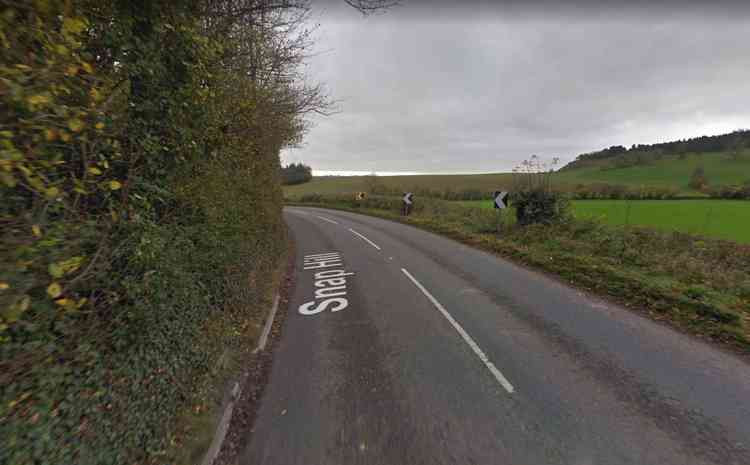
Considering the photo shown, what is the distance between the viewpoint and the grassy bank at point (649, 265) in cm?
494

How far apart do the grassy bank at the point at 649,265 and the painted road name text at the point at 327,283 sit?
561cm

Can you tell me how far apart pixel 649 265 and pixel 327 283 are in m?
8.58

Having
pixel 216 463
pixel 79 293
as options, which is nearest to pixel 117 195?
pixel 79 293

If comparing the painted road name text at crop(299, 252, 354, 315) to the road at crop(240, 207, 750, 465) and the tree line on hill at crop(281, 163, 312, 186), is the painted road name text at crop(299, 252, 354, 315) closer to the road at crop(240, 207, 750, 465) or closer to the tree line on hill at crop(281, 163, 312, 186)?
the road at crop(240, 207, 750, 465)

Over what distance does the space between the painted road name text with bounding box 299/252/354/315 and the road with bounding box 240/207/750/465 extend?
86 mm

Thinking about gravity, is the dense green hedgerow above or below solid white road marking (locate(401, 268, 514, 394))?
above

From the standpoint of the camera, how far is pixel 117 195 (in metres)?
2.42

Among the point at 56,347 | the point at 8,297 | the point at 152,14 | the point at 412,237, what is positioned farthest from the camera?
the point at 412,237

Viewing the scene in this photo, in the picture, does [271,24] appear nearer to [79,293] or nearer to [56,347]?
[79,293]

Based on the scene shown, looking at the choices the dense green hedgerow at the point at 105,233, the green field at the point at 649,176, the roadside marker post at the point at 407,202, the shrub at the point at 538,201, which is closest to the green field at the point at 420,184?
the green field at the point at 649,176

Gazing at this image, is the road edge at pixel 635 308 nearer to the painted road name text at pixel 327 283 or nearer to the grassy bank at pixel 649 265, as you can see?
the grassy bank at pixel 649 265

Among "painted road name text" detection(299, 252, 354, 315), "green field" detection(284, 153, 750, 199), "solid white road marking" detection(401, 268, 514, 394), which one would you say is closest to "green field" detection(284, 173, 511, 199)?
"green field" detection(284, 153, 750, 199)

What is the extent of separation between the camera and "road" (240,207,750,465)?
265 cm

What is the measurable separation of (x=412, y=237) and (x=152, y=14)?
12315mm
